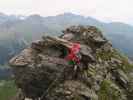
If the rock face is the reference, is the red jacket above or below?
above

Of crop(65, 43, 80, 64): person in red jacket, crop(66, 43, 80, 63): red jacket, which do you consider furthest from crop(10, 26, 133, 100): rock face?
crop(66, 43, 80, 63): red jacket

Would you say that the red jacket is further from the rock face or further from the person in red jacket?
the rock face

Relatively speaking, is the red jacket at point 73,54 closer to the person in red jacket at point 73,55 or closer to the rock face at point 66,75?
the person in red jacket at point 73,55

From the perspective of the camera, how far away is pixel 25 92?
54.0 meters

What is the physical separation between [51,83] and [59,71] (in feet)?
7.86

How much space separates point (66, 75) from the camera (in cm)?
5172

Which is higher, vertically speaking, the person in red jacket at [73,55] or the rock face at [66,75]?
the person in red jacket at [73,55]

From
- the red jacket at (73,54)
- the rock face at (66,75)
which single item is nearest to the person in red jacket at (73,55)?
the red jacket at (73,54)

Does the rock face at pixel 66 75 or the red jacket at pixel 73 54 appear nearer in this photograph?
the rock face at pixel 66 75

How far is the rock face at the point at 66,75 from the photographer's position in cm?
5044

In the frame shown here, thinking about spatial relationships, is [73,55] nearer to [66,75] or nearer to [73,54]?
[73,54]

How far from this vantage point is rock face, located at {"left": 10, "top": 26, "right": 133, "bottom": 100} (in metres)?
50.4

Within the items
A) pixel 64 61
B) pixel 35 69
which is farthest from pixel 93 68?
pixel 35 69

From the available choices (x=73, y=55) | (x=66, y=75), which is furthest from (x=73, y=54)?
(x=66, y=75)
